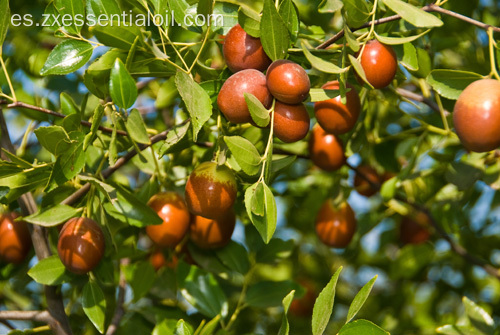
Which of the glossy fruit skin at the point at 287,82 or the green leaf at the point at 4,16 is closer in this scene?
the glossy fruit skin at the point at 287,82

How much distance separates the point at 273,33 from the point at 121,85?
1.30 feet

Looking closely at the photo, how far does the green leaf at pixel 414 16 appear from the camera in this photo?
142 centimetres

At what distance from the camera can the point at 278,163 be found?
1.73 metres

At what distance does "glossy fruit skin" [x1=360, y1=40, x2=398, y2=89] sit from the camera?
62.3 inches

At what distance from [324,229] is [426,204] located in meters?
0.59

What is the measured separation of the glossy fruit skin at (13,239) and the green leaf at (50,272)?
0.96 feet

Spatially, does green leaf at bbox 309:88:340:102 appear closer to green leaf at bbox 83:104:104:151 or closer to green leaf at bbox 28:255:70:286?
green leaf at bbox 83:104:104:151

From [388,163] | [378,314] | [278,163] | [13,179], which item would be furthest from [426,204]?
[13,179]

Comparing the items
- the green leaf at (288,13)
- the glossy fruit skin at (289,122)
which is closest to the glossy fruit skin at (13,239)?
the glossy fruit skin at (289,122)

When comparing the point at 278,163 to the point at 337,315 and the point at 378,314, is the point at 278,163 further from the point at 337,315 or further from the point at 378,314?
the point at 337,315

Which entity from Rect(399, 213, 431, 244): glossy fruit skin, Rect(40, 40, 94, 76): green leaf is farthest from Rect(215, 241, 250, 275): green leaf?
Rect(399, 213, 431, 244): glossy fruit skin

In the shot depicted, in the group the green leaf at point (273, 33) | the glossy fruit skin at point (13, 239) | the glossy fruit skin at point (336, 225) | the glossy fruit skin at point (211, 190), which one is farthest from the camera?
the glossy fruit skin at point (336, 225)

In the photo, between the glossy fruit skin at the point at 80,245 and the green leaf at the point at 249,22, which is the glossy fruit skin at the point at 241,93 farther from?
the glossy fruit skin at the point at 80,245

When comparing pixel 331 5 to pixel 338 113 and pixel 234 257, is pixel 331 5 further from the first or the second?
pixel 234 257
